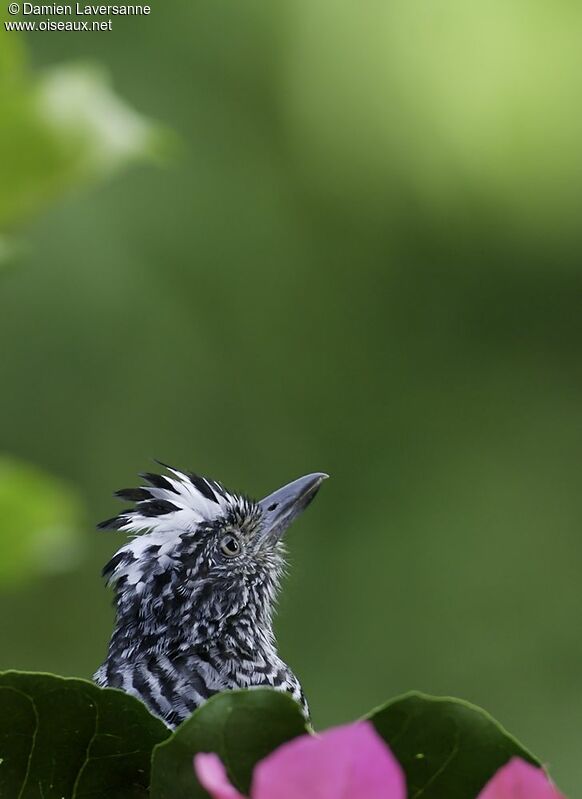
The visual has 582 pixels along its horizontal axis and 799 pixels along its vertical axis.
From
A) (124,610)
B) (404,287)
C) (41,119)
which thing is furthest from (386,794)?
(404,287)

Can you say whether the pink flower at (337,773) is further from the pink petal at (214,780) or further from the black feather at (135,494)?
the black feather at (135,494)

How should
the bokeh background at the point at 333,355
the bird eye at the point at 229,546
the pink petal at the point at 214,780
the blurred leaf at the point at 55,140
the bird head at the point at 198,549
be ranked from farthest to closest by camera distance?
the bokeh background at the point at 333,355, the bird eye at the point at 229,546, the bird head at the point at 198,549, the blurred leaf at the point at 55,140, the pink petal at the point at 214,780

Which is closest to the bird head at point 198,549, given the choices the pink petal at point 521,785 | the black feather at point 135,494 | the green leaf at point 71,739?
the black feather at point 135,494

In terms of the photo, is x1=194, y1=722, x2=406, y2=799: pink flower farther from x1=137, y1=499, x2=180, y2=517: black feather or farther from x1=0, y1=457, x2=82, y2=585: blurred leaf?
x1=137, y1=499, x2=180, y2=517: black feather

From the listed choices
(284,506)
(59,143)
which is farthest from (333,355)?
(59,143)

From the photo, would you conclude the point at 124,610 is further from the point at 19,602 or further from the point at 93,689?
the point at 19,602
